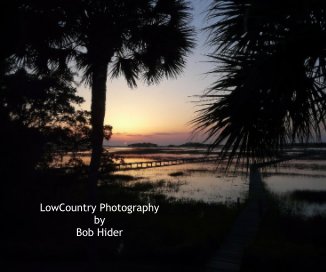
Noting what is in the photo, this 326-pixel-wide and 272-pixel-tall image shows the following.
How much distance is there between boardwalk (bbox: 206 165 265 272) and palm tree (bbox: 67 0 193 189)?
3.41 metres

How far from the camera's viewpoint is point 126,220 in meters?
11.7

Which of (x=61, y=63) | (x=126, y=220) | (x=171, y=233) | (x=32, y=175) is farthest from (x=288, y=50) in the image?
(x=126, y=220)

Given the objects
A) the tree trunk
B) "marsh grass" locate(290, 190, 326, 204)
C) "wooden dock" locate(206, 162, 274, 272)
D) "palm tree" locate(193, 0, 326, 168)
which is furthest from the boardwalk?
"marsh grass" locate(290, 190, 326, 204)

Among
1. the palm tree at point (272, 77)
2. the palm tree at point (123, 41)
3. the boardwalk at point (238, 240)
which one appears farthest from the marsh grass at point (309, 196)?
the palm tree at point (272, 77)

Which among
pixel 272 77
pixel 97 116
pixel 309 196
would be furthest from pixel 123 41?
pixel 309 196

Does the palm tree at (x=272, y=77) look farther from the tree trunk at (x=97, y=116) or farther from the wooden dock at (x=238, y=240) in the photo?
the tree trunk at (x=97, y=116)

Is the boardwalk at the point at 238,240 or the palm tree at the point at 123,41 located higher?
the palm tree at the point at 123,41

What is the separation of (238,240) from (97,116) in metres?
5.22

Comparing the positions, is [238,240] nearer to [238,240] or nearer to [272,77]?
[238,240]

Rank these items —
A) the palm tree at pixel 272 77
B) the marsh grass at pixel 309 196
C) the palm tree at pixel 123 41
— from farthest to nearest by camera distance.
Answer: the marsh grass at pixel 309 196 < the palm tree at pixel 123 41 < the palm tree at pixel 272 77

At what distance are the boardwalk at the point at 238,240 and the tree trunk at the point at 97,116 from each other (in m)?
3.23

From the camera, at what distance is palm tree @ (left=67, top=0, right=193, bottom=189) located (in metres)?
7.74

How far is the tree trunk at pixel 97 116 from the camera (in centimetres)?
829

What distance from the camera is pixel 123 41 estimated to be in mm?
8594
